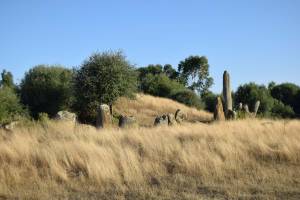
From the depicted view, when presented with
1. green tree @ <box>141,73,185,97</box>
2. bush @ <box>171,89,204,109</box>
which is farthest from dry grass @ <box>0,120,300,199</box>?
green tree @ <box>141,73,185,97</box>

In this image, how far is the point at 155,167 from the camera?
386 inches

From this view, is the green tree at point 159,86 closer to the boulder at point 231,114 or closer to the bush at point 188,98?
the bush at point 188,98

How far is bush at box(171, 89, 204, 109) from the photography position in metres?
47.4

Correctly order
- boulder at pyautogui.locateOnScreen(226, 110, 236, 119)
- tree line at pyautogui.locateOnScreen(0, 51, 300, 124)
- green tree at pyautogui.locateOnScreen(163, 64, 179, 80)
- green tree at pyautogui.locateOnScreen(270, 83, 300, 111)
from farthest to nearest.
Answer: green tree at pyautogui.locateOnScreen(163, 64, 179, 80) < green tree at pyautogui.locateOnScreen(270, 83, 300, 111) < tree line at pyautogui.locateOnScreen(0, 51, 300, 124) < boulder at pyautogui.locateOnScreen(226, 110, 236, 119)

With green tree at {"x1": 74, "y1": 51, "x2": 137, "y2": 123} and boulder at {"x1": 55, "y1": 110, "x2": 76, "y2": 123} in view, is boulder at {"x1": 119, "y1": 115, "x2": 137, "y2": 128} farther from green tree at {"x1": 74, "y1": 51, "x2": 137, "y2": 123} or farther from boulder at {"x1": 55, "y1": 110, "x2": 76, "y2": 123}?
green tree at {"x1": 74, "y1": 51, "x2": 137, "y2": 123}

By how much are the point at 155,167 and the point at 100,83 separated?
72.2ft

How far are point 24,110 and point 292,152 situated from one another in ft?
77.8

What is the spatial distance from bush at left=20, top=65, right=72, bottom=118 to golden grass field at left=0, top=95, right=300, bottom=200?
21712 mm

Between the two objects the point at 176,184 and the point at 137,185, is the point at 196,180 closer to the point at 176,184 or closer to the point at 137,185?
the point at 176,184

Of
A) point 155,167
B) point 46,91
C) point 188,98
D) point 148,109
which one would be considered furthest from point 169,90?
point 155,167

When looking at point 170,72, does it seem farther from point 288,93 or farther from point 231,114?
point 231,114

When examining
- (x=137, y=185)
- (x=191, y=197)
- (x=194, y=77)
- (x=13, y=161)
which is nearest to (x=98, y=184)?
(x=137, y=185)

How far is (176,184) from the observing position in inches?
345

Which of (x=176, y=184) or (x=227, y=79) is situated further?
(x=227, y=79)
